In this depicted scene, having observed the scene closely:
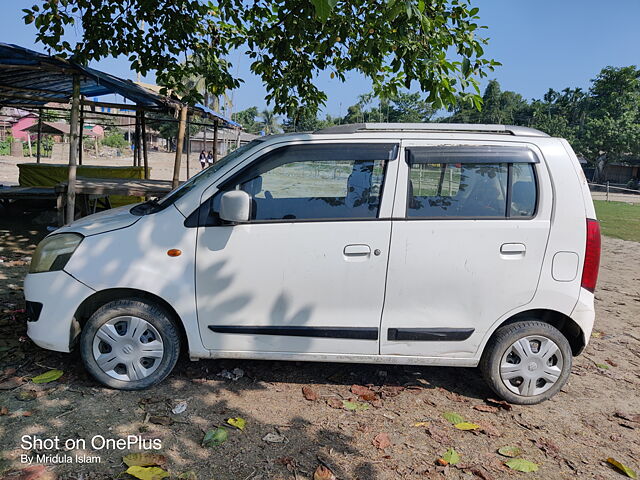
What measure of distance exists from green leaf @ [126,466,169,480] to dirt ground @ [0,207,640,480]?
5 centimetres

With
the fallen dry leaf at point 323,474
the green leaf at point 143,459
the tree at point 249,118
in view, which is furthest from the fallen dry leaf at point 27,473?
the tree at point 249,118

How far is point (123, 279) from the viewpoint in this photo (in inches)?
129

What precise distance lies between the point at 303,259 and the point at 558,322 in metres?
1.93

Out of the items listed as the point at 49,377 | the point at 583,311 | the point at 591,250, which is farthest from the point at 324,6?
the point at 49,377

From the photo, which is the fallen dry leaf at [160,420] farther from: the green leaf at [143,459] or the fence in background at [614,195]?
the fence in background at [614,195]

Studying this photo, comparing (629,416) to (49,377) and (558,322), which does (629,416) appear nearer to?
(558,322)

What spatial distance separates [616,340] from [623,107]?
186ft

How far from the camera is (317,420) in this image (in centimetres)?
320

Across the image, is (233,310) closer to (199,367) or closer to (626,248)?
(199,367)

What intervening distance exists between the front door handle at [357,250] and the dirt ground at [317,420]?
3.54 feet

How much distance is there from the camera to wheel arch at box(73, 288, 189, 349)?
3.35 m

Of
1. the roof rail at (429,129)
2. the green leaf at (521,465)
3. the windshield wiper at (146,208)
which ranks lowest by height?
the green leaf at (521,465)

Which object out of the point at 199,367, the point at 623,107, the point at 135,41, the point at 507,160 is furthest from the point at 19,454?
the point at 623,107

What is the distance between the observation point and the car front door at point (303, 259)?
3299 mm
